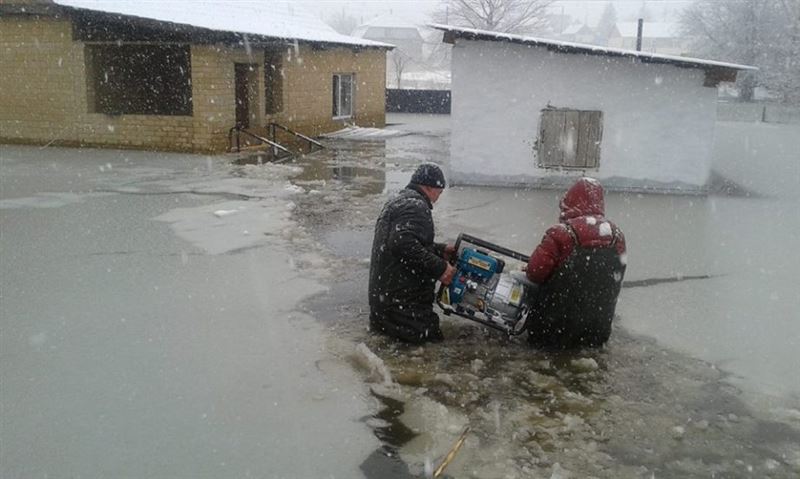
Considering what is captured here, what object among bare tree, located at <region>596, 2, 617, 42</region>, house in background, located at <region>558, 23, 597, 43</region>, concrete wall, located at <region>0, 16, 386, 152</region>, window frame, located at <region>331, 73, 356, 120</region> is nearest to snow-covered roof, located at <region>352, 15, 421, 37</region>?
house in background, located at <region>558, 23, 597, 43</region>

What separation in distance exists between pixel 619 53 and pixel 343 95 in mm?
14506

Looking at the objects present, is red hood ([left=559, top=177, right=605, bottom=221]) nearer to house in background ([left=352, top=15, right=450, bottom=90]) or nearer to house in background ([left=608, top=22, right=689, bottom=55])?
house in background ([left=352, top=15, right=450, bottom=90])

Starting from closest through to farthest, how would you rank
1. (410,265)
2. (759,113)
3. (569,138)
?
(410,265) < (569,138) < (759,113)

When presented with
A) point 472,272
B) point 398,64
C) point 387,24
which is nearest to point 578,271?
point 472,272

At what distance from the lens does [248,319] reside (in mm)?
6156

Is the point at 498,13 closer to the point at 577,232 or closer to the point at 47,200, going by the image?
the point at 47,200

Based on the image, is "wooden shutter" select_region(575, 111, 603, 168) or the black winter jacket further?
"wooden shutter" select_region(575, 111, 603, 168)

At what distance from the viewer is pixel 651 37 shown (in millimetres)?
94875

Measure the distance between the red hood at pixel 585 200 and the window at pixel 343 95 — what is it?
66.3 ft

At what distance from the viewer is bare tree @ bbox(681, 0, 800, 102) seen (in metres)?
42.1

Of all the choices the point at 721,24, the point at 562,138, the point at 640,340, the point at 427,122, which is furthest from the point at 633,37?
the point at 640,340

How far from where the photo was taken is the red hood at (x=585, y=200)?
520 centimetres

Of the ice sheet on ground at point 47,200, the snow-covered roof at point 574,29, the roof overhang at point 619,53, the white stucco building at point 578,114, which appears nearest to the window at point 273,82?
the white stucco building at point 578,114

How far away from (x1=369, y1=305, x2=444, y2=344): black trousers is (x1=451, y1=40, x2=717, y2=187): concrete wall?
8523mm
